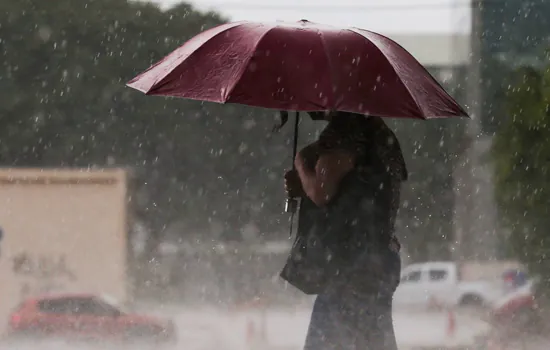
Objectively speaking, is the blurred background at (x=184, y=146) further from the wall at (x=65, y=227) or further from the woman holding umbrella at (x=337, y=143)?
the woman holding umbrella at (x=337, y=143)

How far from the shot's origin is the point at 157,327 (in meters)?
7.63

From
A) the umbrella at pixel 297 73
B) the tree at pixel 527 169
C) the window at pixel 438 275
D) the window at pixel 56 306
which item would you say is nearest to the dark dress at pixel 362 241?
the umbrella at pixel 297 73

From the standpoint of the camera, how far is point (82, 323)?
24.7ft

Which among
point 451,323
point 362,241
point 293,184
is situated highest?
point 293,184

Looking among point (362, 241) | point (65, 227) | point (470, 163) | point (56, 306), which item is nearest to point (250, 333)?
point (56, 306)

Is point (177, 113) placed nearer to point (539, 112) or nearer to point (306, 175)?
point (539, 112)

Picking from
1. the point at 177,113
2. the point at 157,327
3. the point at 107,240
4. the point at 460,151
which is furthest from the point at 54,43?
the point at 460,151

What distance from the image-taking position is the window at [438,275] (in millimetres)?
7867

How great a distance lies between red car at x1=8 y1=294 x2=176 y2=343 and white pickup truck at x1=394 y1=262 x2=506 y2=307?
2017 millimetres

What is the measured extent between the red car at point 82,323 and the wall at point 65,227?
0.67 meters

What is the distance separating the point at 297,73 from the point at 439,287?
5213 mm

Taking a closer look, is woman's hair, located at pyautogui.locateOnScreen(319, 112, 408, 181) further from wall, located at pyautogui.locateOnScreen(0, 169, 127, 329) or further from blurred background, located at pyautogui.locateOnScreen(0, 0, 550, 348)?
wall, located at pyautogui.locateOnScreen(0, 169, 127, 329)

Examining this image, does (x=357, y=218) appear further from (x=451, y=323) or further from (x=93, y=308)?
(x=93, y=308)

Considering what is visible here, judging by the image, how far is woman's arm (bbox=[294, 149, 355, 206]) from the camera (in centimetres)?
301
